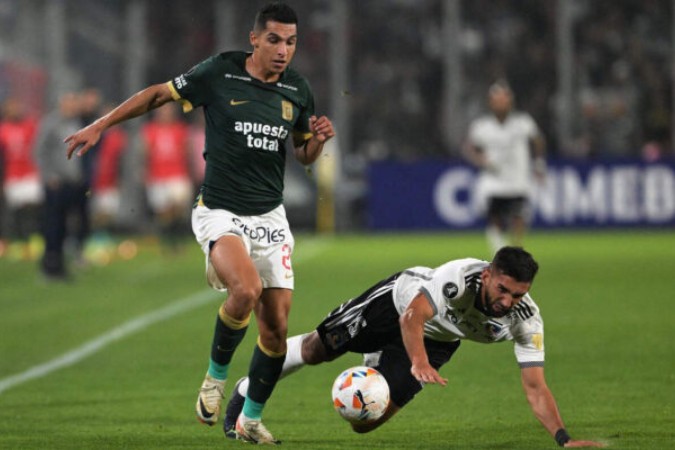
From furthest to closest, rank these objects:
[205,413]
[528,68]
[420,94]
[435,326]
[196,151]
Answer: [420,94]
[528,68]
[196,151]
[205,413]
[435,326]

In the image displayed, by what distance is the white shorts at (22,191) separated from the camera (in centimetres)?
2364

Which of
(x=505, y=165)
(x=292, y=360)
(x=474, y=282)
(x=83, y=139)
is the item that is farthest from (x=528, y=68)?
(x=474, y=282)

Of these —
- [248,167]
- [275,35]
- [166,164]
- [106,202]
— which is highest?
[275,35]

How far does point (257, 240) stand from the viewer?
7887mm

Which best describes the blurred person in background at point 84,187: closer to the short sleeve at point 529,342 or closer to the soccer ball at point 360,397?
the soccer ball at point 360,397

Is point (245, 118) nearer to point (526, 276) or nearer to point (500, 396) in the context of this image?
point (526, 276)

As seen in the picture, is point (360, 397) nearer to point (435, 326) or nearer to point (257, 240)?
point (435, 326)

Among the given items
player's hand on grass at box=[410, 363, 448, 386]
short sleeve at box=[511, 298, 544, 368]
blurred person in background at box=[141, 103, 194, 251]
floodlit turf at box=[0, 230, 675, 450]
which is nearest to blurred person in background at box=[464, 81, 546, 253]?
floodlit turf at box=[0, 230, 675, 450]

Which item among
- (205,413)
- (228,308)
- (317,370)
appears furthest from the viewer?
(317,370)

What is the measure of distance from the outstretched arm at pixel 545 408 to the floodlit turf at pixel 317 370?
24 cm

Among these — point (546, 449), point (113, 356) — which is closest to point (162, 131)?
point (113, 356)

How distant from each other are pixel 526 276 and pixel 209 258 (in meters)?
1.76

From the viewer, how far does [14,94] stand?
2803 cm

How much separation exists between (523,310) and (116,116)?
2286 millimetres
